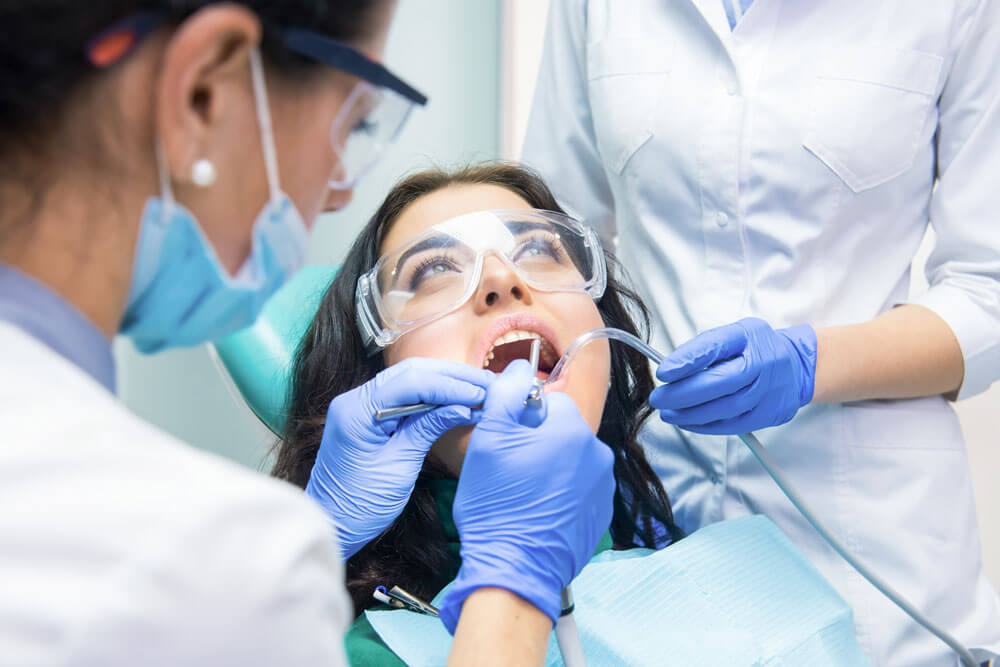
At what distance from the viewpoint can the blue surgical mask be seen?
73 cm

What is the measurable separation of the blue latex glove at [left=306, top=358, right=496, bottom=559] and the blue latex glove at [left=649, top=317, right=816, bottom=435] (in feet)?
0.99

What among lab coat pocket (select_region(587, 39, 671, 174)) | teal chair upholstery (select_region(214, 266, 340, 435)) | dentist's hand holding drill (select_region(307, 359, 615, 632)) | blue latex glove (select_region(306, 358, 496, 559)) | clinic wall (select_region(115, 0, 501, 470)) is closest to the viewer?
dentist's hand holding drill (select_region(307, 359, 615, 632))

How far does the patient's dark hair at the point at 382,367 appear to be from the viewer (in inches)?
56.6

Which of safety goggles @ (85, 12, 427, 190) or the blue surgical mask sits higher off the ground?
safety goggles @ (85, 12, 427, 190)

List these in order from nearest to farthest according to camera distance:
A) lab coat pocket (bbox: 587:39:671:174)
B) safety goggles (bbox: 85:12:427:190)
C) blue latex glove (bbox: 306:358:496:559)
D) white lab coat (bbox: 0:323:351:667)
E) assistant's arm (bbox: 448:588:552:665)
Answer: white lab coat (bbox: 0:323:351:667), safety goggles (bbox: 85:12:427:190), assistant's arm (bbox: 448:588:552:665), blue latex glove (bbox: 306:358:496:559), lab coat pocket (bbox: 587:39:671:174)

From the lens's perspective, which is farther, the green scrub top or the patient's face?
the patient's face

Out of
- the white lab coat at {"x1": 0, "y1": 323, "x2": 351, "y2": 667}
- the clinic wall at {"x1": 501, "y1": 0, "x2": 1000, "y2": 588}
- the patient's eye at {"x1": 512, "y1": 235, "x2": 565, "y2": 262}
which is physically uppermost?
the white lab coat at {"x1": 0, "y1": 323, "x2": 351, "y2": 667}

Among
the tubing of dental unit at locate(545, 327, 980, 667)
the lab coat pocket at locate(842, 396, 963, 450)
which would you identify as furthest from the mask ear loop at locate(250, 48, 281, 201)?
the lab coat pocket at locate(842, 396, 963, 450)

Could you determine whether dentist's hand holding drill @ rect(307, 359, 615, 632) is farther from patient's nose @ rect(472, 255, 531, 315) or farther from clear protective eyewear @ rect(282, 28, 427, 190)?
clear protective eyewear @ rect(282, 28, 427, 190)

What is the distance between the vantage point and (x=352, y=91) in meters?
0.80

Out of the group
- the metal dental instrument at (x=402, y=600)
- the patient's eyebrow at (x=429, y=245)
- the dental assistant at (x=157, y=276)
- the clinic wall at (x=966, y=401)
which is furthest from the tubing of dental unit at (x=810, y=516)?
the clinic wall at (x=966, y=401)

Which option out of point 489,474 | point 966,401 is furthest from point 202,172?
point 966,401

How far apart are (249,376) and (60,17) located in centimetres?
123

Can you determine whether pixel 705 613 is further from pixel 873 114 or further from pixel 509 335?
pixel 873 114
